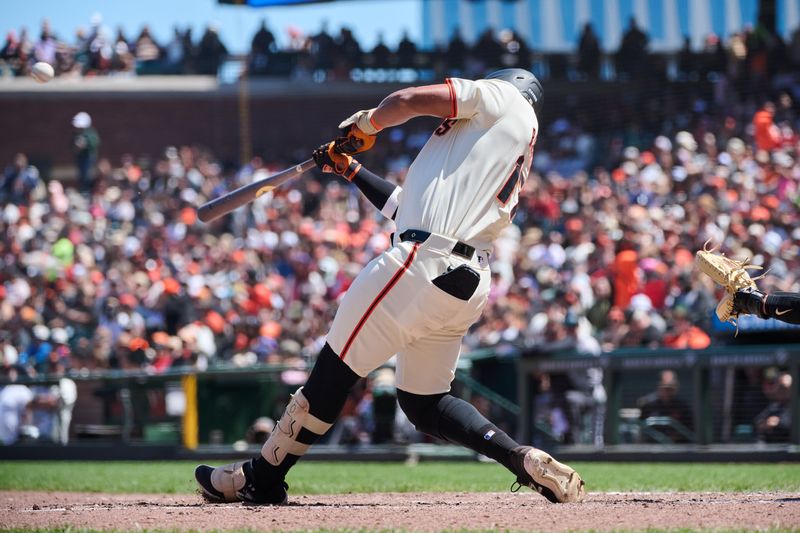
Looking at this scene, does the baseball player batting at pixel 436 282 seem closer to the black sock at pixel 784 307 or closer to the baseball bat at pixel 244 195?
the baseball bat at pixel 244 195

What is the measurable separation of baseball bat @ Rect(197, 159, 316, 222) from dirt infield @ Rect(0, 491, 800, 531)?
4.84 ft

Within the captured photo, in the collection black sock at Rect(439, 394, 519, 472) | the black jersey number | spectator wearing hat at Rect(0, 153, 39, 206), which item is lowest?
spectator wearing hat at Rect(0, 153, 39, 206)

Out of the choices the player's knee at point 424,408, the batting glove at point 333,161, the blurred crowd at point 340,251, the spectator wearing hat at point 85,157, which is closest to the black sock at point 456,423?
the player's knee at point 424,408

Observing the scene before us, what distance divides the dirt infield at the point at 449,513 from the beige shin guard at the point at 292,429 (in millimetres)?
249

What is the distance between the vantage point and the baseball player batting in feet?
16.7

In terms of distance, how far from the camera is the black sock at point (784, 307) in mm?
5395

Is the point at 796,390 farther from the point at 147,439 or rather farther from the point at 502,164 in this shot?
the point at 147,439

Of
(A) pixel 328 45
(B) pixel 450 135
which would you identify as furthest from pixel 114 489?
(A) pixel 328 45

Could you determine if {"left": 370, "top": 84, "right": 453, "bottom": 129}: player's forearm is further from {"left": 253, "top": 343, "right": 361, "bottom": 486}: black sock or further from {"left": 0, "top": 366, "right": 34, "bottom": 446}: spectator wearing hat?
{"left": 0, "top": 366, "right": 34, "bottom": 446}: spectator wearing hat

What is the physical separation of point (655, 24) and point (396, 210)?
21306 millimetres

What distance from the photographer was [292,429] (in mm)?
5355

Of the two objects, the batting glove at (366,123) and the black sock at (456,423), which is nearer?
the batting glove at (366,123)

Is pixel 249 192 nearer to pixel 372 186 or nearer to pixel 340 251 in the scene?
pixel 372 186

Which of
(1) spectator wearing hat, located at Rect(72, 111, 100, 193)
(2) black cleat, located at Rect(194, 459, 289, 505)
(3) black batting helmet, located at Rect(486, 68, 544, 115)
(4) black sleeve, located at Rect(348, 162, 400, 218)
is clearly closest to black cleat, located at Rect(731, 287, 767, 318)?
(3) black batting helmet, located at Rect(486, 68, 544, 115)
